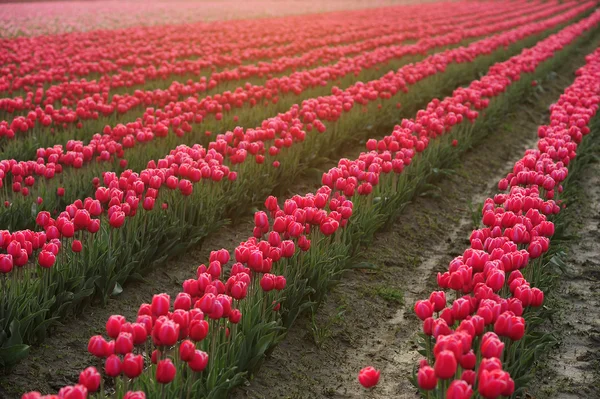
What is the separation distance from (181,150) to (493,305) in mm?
3593

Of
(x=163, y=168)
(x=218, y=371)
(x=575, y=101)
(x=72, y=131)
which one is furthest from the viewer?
(x=575, y=101)

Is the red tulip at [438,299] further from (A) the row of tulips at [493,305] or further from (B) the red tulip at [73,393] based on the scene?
(B) the red tulip at [73,393]

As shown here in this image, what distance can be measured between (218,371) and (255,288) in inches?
32.4

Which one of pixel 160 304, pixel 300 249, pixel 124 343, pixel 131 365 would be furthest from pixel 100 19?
pixel 131 365

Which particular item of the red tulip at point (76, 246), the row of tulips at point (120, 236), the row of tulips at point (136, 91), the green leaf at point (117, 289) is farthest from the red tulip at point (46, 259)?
the row of tulips at point (136, 91)

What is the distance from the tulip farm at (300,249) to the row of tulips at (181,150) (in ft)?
0.10

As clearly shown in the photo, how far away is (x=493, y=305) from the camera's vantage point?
3547mm

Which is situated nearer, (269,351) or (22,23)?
(269,351)

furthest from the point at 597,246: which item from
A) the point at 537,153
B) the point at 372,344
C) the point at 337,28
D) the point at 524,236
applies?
the point at 337,28

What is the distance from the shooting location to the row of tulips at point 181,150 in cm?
619

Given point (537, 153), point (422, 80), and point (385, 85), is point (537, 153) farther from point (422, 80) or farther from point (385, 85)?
point (422, 80)

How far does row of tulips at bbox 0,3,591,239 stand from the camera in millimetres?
6188

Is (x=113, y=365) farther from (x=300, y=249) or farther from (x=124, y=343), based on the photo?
(x=300, y=249)

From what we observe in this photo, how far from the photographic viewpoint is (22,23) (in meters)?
24.7
